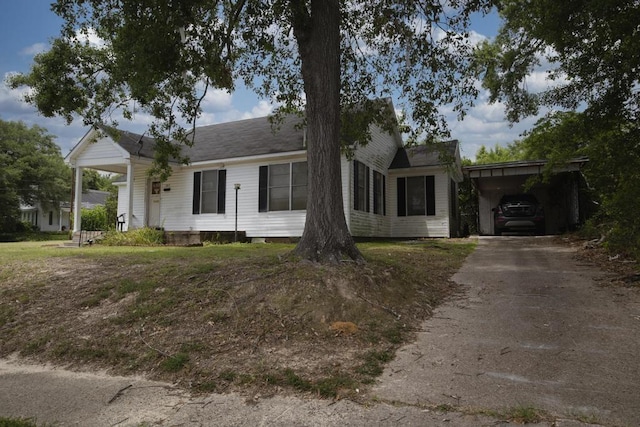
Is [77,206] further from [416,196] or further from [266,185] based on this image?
A: [416,196]

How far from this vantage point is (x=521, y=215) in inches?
650

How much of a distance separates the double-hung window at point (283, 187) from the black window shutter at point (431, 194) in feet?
16.5

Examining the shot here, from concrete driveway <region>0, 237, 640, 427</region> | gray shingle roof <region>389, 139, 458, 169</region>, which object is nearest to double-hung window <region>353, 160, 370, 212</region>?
gray shingle roof <region>389, 139, 458, 169</region>

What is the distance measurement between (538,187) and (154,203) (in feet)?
59.4

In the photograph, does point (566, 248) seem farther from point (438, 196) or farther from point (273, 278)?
point (273, 278)

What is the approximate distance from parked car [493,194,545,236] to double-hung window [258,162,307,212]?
Answer: 787 cm

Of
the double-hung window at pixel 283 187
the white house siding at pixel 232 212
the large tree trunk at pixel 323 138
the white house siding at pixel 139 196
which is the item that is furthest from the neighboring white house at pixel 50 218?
the large tree trunk at pixel 323 138

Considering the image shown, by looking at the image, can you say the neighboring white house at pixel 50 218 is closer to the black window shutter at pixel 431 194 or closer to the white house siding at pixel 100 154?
the white house siding at pixel 100 154

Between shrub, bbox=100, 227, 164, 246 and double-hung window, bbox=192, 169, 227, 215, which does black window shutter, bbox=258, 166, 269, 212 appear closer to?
double-hung window, bbox=192, 169, 227, 215

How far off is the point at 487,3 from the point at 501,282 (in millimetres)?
5107

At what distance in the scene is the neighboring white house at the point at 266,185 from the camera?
14.7 m

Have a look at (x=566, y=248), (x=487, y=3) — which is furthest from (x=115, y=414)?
(x=566, y=248)

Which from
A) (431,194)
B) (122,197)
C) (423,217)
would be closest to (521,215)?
(431,194)

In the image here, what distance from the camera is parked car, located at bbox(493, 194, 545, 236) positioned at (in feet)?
A: 54.0
